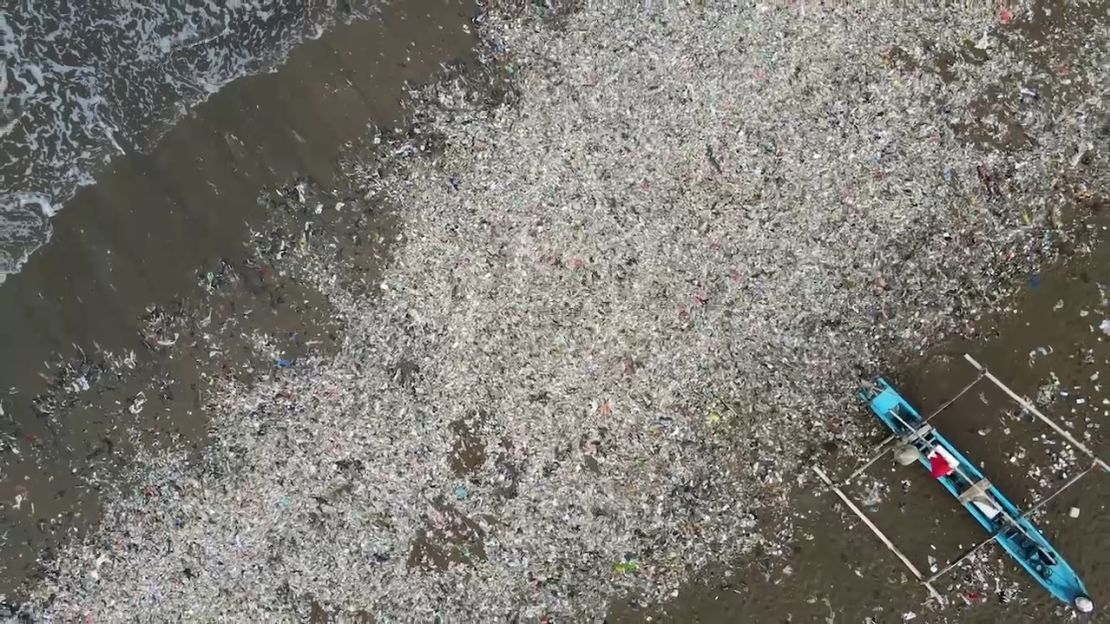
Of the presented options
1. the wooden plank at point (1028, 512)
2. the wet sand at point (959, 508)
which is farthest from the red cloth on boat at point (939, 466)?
the wooden plank at point (1028, 512)

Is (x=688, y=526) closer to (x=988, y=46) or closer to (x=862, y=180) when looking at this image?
(x=862, y=180)

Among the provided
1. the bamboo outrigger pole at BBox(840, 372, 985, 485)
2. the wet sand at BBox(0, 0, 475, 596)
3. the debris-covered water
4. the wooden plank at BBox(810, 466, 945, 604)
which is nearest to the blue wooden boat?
the bamboo outrigger pole at BBox(840, 372, 985, 485)

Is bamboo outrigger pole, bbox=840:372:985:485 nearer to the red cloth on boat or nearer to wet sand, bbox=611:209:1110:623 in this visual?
wet sand, bbox=611:209:1110:623

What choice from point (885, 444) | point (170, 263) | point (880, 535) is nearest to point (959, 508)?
point (880, 535)

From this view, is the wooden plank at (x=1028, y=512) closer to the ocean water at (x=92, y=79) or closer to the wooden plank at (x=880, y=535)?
the wooden plank at (x=880, y=535)

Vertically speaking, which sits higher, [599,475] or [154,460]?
[154,460]

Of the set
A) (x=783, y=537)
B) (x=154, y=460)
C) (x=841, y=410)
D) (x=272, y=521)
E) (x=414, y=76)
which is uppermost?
(x=414, y=76)

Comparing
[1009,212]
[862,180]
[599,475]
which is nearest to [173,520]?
[599,475]
